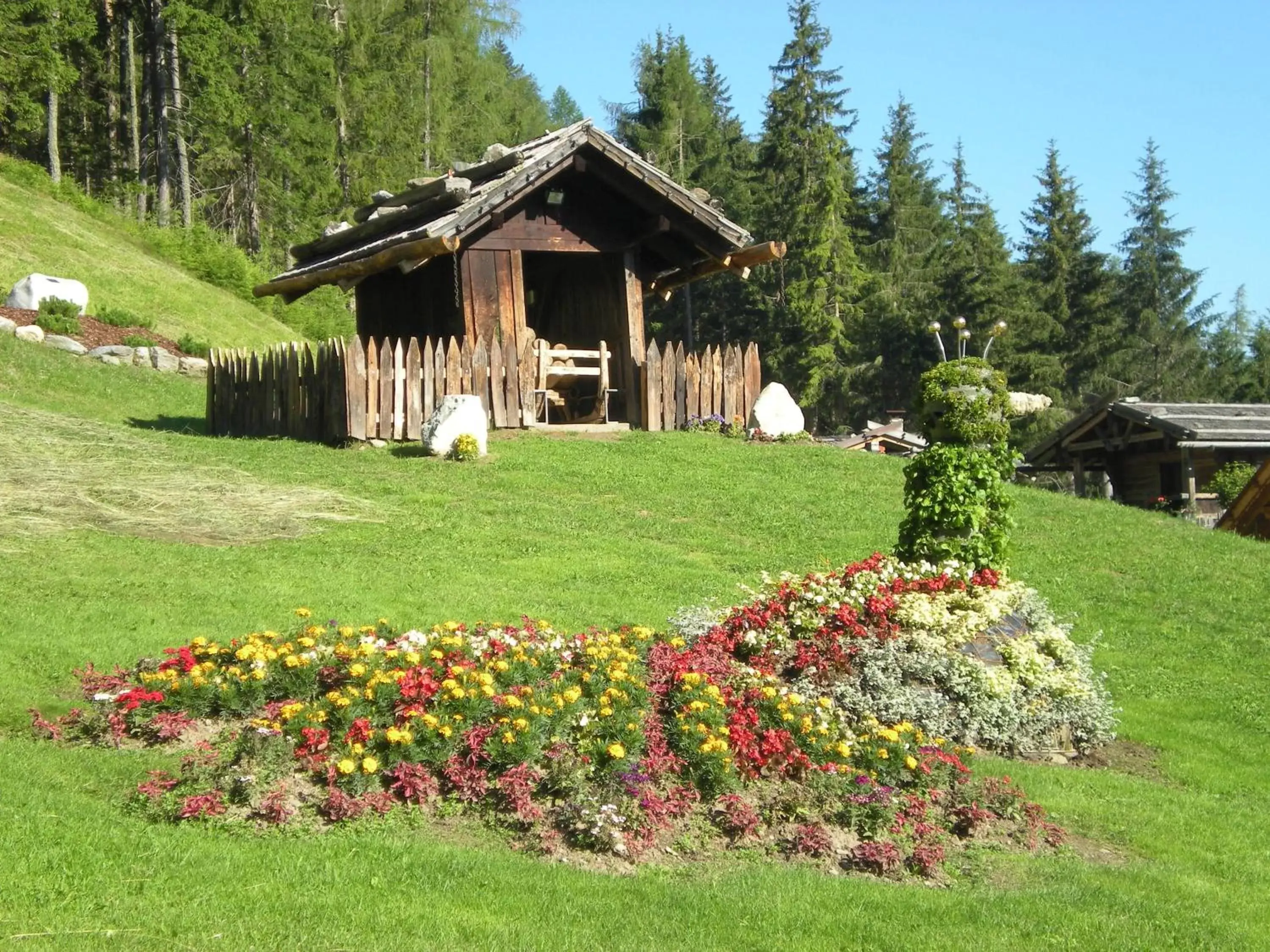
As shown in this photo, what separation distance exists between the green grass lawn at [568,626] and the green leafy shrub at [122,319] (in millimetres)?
7279

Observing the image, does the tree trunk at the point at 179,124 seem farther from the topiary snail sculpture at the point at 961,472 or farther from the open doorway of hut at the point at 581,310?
the topiary snail sculpture at the point at 961,472

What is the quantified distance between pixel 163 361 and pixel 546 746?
24.3 m

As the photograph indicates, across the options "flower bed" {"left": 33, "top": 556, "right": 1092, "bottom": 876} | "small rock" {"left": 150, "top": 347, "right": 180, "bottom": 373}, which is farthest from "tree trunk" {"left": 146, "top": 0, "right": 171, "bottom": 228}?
"flower bed" {"left": 33, "top": 556, "right": 1092, "bottom": 876}

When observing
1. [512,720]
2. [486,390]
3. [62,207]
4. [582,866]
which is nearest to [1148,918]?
[582,866]

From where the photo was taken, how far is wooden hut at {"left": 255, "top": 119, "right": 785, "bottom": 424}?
20953 mm

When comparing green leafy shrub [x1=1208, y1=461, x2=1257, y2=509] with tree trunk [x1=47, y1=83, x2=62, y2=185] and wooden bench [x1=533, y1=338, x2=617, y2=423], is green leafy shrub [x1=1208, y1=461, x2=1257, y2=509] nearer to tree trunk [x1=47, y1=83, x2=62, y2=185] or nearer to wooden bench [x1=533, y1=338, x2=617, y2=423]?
wooden bench [x1=533, y1=338, x2=617, y2=423]

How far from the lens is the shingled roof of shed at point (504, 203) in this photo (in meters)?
20.1

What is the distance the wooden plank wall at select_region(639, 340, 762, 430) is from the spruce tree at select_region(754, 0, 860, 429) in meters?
36.3

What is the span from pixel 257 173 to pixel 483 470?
38.7 metres

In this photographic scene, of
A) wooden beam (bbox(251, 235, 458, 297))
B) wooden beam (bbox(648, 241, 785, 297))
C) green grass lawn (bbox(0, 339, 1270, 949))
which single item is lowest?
green grass lawn (bbox(0, 339, 1270, 949))

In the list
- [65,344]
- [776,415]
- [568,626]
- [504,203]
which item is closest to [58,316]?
[65,344]

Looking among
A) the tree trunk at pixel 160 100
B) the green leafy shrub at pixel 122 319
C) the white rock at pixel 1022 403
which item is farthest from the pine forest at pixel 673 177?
the white rock at pixel 1022 403

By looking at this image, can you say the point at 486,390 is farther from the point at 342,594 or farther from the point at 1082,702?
the point at 1082,702

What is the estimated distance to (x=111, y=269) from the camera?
35031 millimetres
